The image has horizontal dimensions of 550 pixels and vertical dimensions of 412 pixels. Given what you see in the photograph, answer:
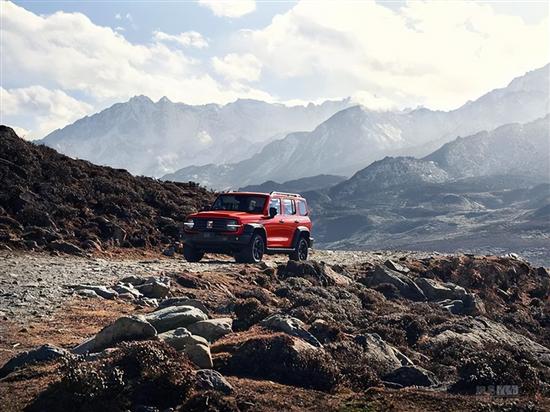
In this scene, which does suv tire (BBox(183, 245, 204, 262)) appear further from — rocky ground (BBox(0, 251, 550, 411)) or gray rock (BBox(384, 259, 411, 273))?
gray rock (BBox(384, 259, 411, 273))

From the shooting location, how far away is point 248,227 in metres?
20.8

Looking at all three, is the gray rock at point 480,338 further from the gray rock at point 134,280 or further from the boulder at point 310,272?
the gray rock at point 134,280

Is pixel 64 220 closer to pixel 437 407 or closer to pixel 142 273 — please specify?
pixel 142 273

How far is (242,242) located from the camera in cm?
2059

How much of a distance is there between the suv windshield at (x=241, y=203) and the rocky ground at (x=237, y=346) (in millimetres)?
2857

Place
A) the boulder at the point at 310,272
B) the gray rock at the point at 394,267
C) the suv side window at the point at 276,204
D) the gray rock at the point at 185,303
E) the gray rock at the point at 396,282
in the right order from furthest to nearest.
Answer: the gray rock at the point at 394,267, the suv side window at the point at 276,204, the gray rock at the point at 396,282, the boulder at the point at 310,272, the gray rock at the point at 185,303

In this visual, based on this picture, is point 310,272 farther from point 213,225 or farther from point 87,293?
point 87,293

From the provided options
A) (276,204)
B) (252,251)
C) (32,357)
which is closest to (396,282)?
(276,204)

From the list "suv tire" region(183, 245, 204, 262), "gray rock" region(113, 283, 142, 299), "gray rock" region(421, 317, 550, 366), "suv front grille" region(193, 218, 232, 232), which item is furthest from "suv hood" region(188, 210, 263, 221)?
"gray rock" region(421, 317, 550, 366)

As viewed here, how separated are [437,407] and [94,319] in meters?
7.42

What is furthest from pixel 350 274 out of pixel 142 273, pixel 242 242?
pixel 142 273

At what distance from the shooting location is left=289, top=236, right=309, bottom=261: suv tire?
78.1 feet

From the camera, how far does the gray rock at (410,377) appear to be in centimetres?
991

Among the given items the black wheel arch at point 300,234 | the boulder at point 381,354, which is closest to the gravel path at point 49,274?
the black wheel arch at point 300,234
